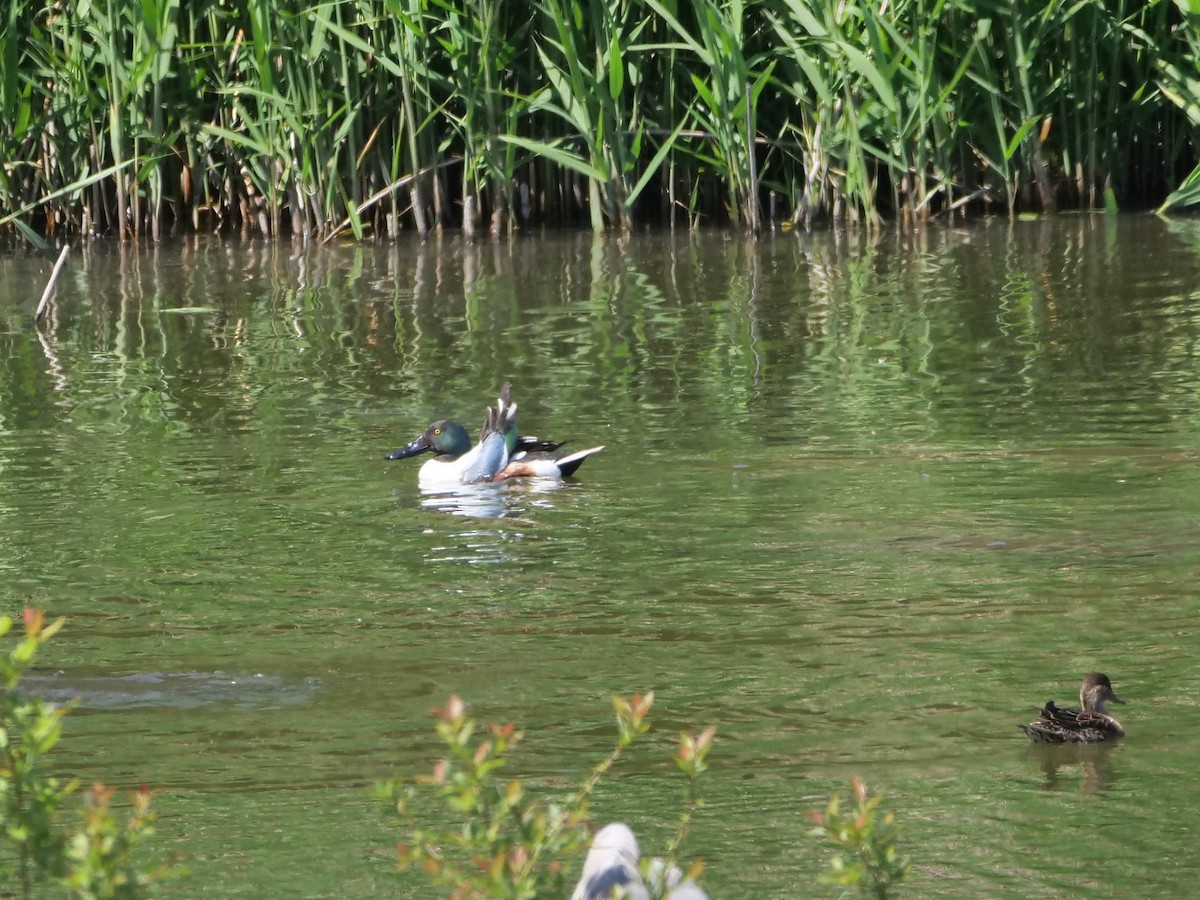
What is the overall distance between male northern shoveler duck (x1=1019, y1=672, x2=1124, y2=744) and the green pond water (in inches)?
1.8

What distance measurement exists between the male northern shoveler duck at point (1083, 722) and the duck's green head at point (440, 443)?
380cm

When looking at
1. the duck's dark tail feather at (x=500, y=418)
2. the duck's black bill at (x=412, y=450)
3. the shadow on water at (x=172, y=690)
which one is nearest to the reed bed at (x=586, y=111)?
the duck's dark tail feather at (x=500, y=418)

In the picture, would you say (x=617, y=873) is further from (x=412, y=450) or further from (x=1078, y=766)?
(x=412, y=450)

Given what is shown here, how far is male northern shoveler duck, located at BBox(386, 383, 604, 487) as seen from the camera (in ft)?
24.0

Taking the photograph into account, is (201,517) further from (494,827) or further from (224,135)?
(224,135)

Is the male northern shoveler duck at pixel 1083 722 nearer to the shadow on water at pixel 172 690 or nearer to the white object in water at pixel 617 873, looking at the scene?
the white object in water at pixel 617 873

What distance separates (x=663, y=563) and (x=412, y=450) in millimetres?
1967

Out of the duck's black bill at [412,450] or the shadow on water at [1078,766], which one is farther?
the duck's black bill at [412,450]

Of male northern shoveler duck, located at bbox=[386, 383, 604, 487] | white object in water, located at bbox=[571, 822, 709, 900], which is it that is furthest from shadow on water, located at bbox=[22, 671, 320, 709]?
male northern shoveler duck, located at bbox=[386, 383, 604, 487]

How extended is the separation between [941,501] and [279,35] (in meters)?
8.10

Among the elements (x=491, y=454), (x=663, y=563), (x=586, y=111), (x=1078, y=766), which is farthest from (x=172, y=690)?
(x=586, y=111)

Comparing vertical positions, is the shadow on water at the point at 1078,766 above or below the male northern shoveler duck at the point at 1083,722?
below

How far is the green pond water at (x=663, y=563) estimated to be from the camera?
3.94m

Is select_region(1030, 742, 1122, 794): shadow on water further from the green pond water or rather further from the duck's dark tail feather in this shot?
the duck's dark tail feather
